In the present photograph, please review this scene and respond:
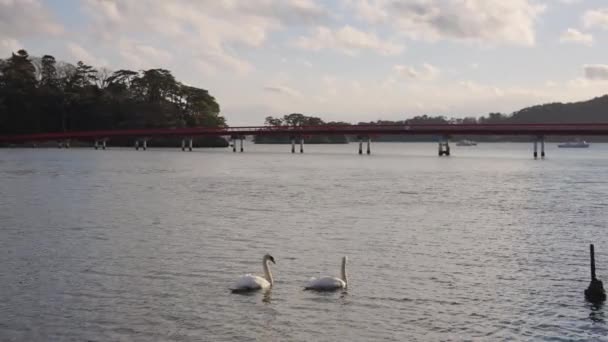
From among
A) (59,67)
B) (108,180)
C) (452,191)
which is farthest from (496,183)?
(59,67)

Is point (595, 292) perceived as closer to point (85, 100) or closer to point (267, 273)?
point (267, 273)

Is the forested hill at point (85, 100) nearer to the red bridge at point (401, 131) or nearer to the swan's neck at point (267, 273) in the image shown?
the red bridge at point (401, 131)

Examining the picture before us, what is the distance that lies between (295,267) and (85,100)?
531ft

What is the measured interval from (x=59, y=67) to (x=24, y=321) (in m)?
176

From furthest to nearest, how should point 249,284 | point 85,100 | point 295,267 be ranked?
point 85,100 → point 295,267 → point 249,284

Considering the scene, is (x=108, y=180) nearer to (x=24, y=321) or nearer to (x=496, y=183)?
(x=496, y=183)

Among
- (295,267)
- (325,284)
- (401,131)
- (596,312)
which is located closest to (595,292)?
(596,312)

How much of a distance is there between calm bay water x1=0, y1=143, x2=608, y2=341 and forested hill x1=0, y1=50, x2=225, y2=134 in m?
128

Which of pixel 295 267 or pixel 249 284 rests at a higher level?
pixel 249 284

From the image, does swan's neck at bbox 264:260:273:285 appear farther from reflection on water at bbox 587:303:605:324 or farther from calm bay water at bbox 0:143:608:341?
reflection on water at bbox 587:303:605:324

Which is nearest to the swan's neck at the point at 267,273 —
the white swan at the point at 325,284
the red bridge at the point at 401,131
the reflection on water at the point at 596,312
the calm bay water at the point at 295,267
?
the calm bay water at the point at 295,267

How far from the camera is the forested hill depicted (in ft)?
556

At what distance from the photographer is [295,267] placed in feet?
79.2

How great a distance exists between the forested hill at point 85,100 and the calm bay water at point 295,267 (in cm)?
12822
